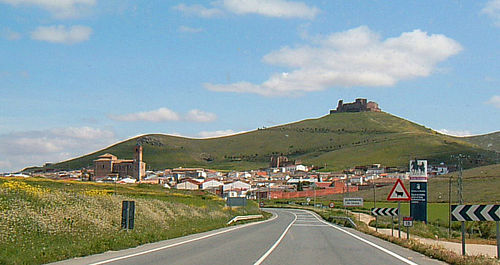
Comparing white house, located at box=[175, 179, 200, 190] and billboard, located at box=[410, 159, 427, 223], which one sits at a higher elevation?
billboard, located at box=[410, 159, 427, 223]

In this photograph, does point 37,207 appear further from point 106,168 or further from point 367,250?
point 106,168

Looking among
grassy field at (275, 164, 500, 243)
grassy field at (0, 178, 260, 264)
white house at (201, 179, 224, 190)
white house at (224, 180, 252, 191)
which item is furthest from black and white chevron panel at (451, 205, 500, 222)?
white house at (201, 179, 224, 190)

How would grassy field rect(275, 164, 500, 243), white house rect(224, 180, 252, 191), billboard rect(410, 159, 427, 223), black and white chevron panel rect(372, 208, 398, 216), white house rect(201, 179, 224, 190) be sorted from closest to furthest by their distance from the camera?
black and white chevron panel rect(372, 208, 398, 216), billboard rect(410, 159, 427, 223), grassy field rect(275, 164, 500, 243), white house rect(224, 180, 252, 191), white house rect(201, 179, 224, 190)

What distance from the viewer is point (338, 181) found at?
153500 millimetres

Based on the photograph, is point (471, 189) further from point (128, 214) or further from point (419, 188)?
point (128, 214)

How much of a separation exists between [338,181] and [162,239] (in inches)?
5128

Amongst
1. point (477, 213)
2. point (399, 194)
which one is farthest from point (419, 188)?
point (477, 213)

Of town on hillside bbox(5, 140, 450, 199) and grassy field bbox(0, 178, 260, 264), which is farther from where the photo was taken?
town on hillside bbox(5, 140, 450, 199)

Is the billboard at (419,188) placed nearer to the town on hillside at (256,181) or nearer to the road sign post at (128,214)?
the road sign post at (128,214)

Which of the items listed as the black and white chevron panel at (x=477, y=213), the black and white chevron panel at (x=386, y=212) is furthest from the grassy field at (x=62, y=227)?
the black and white chevron panel at (x=386, y=212)

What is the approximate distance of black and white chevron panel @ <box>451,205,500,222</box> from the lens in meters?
16.2

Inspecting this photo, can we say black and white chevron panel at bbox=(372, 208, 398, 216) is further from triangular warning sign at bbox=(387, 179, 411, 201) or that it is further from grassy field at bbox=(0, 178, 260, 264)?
grassy field at bbox=(0, 178, 260, 264)

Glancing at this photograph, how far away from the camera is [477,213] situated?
55.2 ft

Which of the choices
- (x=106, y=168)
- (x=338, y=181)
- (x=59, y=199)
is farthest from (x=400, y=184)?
(x=106, y=168)
